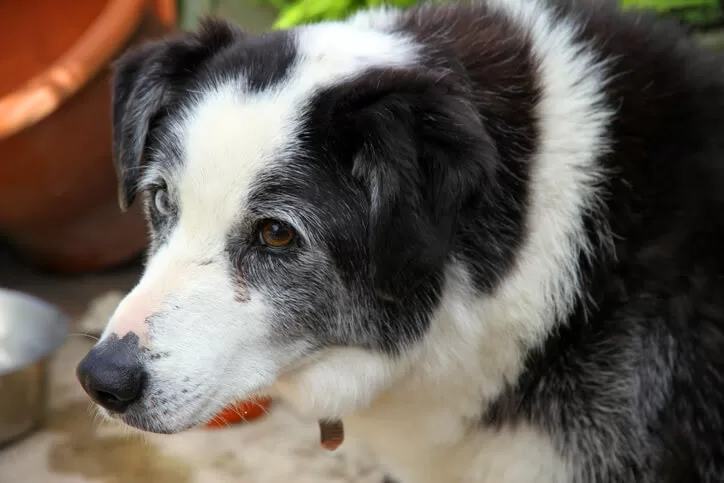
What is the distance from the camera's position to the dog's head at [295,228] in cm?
122

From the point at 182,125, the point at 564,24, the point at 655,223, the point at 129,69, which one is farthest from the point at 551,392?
the point at 129,69

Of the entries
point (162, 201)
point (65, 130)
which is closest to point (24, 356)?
point (65, 130)

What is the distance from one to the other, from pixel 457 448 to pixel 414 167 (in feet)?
2.23

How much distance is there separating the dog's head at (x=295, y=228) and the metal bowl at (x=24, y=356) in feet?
3.57

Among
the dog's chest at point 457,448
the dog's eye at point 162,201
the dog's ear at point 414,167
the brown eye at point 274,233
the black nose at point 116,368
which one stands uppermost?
the dog's ear at point 414,167

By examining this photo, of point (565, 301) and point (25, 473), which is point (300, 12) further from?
point (25, 473)

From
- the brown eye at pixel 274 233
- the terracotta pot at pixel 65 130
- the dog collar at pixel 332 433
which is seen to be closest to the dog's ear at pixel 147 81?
the brown eye at pixel 274 233

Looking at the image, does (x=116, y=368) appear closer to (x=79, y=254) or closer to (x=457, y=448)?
(x=457, y=448)

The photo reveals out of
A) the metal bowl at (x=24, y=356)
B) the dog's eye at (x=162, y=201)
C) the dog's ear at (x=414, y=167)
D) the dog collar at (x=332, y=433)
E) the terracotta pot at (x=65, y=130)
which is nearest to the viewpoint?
the dog's ear at (x=414, y=167)

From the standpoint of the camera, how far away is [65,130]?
2.81 metres

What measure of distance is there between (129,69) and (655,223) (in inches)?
44.4

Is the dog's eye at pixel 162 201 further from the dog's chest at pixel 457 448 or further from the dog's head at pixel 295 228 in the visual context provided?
the dog's chest at pixel 457 448

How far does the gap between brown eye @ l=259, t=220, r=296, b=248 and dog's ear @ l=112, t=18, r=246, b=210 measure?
14.9 inches

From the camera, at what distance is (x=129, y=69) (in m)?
1.61
